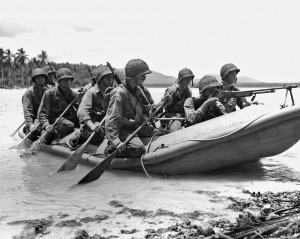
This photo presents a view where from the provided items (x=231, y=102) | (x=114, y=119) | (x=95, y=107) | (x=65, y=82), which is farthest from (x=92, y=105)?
(x=231, y=102)

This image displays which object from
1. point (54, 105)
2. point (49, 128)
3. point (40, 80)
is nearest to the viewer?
point (49, 128)

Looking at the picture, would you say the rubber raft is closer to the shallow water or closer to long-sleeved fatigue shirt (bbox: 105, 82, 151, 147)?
the shallow water

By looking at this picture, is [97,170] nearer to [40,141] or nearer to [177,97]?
[177,97]

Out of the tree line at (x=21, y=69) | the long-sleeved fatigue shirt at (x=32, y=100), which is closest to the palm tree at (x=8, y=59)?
the tree line at (x=21, y=69)

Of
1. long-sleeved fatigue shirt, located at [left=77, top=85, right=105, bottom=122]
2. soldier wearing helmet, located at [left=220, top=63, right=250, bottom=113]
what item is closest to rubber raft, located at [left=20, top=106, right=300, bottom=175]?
long-sleeved fatigue shirt, located at [left=77, top=85, right=105, bottom=122]

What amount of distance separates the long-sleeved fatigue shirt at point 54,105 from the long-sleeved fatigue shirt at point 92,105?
126cm

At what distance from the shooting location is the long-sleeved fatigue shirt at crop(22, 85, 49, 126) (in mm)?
9972

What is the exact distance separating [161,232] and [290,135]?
2.74 m

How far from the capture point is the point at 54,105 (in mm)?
9367

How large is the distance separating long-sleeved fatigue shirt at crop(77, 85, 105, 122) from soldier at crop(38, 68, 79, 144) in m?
1.03

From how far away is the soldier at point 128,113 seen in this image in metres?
6.43

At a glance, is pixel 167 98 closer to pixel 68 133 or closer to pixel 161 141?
pixel 161 141

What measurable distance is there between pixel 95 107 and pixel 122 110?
5.32 ft

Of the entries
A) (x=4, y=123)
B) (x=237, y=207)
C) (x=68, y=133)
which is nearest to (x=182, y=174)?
(x=237, y=207)
